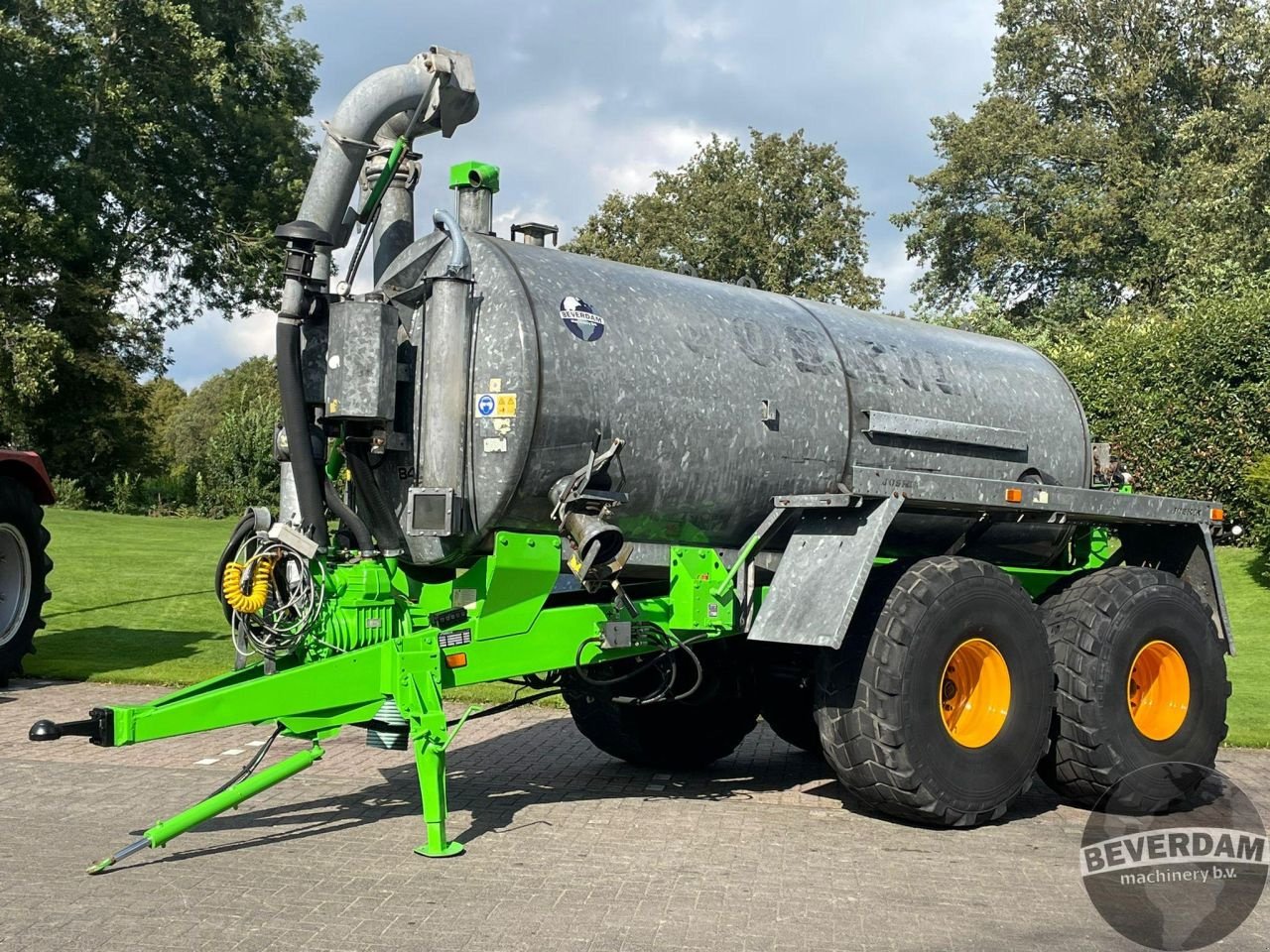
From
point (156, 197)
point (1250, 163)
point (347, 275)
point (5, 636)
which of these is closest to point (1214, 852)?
point (347, 275)

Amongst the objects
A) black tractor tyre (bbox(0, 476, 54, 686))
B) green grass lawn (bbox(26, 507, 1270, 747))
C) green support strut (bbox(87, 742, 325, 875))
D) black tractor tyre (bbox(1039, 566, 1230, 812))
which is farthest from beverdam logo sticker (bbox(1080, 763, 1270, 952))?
black tractor tyre (bbox(0, 476, 54, 686))

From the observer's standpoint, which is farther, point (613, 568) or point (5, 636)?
point (5, 636)

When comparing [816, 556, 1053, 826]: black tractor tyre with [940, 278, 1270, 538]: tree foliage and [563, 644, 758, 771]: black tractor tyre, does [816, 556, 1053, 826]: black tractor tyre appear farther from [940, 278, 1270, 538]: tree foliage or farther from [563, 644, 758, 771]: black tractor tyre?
[940, 278, 1270, 538]: tree foliage

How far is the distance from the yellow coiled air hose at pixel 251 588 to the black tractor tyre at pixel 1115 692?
4069 mm

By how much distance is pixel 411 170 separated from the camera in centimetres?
673

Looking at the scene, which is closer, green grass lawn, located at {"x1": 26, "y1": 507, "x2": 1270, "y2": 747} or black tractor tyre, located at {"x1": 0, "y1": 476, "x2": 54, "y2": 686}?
black tractor tyre, located at {"x1": 0, "y1": 476, "x2": 54, "y2": 686}

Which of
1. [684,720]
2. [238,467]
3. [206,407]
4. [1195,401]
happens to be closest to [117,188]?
[238,467]

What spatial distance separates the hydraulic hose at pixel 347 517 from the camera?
20.0 feet

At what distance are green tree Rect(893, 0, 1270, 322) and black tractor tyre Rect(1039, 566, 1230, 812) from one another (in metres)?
28.4

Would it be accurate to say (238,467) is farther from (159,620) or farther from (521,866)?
(521,866)

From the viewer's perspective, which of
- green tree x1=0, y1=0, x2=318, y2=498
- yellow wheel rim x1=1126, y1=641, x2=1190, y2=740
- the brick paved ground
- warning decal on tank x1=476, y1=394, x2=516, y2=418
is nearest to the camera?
the brick paved ground

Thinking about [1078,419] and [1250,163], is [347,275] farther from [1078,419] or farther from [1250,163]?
[1250,163]

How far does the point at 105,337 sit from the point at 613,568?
3153 cm

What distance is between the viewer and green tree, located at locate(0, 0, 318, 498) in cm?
3027
